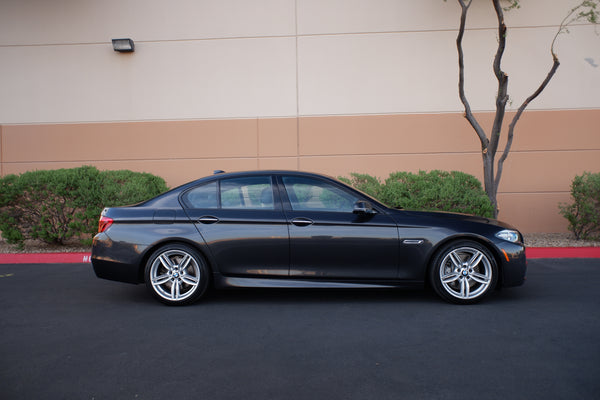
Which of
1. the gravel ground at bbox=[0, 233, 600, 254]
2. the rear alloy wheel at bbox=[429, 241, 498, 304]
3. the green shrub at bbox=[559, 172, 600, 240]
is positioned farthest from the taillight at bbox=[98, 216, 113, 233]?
the green shrub at bbox=[559, 172, 600, 240]

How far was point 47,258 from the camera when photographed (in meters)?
7.99

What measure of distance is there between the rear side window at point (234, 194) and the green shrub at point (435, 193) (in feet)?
11.7

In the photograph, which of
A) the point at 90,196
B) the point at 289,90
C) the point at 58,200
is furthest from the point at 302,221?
the point at 289,90

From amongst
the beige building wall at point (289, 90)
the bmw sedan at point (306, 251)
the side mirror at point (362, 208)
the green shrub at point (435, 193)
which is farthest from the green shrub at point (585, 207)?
the side mirror at point (362, 208)

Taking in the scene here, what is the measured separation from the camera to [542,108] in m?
10.1

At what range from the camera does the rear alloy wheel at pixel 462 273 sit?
496 cm

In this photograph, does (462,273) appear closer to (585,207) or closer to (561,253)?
(561,253)

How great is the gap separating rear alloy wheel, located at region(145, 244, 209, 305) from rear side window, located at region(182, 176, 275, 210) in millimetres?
534

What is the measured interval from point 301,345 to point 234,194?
2.00 metres

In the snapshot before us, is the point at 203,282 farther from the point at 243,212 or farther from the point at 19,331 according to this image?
the point at 19,331

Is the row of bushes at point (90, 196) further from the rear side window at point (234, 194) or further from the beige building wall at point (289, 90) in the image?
the rear side window at point (234, 194)

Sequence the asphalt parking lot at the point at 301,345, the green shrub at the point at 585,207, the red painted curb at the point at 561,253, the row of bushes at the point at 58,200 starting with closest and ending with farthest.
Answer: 1. the asphalt parking lot at the point at 301,345
2. the red painted curb at the point at 561,253
3. the row of bushes at the point at 58,200
4. the green shrub at the point at 585,207

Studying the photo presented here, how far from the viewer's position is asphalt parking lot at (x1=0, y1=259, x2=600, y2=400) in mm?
3039

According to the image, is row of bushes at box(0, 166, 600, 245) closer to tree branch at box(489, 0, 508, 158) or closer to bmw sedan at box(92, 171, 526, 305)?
tree branch at box(489, 0, 508, 158)
